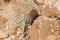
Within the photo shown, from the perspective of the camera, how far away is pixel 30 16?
3039mm

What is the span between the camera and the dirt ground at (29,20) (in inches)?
110

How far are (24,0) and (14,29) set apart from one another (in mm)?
532

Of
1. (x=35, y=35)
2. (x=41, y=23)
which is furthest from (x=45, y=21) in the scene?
(x=35, y=35)

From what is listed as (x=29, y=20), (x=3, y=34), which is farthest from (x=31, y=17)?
(x=3, y=34)

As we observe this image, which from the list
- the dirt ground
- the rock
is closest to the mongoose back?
the dirt ground

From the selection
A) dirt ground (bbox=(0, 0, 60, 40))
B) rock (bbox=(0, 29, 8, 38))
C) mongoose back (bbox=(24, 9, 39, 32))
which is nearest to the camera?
dirt ground (bbox=(0, 0, 60, 40))

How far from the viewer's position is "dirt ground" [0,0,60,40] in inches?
110

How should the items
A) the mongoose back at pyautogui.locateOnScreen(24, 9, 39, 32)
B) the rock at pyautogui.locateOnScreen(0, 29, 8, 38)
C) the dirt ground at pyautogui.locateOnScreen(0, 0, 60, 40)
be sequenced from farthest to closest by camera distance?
the rock at pyautogui.locateOnScreen(0, 29, 8, 38), the mongoose back at pyautogui.locateOnScreen(24, 9, 39, 32), the dirt ground at pyautogui.locateOnScreen(0, 0, 60, 40)

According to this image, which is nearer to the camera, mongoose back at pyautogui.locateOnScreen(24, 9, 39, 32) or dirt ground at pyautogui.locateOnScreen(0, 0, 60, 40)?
dirt ground at pyautogui.locateOnScreen(0, 0, 60, 40)

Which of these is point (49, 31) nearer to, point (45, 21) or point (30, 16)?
point (45, 21)

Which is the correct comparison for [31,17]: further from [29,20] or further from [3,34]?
[3,34]

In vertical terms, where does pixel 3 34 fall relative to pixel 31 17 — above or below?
below

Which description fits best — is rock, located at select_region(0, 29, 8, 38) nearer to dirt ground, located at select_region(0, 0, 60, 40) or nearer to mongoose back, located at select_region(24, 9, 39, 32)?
dirt ground, located at select_region(0, 0, 60, 40)

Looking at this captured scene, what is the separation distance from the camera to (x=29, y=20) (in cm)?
301
